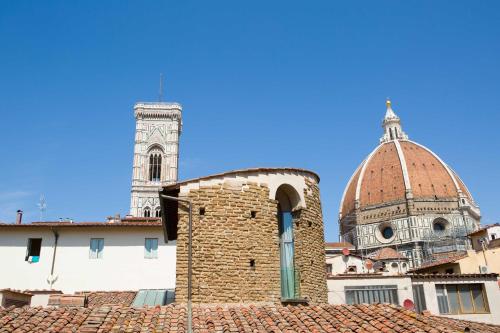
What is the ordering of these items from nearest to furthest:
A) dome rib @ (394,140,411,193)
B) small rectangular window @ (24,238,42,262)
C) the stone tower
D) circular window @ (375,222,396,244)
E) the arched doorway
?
the arched doorway, small rectangular window @ (24,238,42,262), circular window @ (375,222,396,244), the stone tower, dome rib @ (394,140,411,193)

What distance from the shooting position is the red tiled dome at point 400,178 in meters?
95.9

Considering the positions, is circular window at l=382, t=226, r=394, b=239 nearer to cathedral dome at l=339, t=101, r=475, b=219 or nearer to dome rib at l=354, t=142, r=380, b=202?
cathedral dome at l=339, t=101, r=475, b=219

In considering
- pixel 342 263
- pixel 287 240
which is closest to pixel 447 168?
pixel 342 263

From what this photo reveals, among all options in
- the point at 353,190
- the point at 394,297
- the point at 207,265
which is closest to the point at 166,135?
the point at 353,190

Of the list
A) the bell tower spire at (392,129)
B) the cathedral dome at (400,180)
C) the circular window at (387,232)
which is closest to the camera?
the circular window at (387,232)

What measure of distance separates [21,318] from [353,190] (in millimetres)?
96424

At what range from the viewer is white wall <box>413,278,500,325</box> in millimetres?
23688

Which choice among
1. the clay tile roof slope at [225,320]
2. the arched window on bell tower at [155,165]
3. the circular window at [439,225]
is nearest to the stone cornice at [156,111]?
the arched window on bell tower at [155,165]

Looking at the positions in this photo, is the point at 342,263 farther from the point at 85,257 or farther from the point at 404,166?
the point at 404,166

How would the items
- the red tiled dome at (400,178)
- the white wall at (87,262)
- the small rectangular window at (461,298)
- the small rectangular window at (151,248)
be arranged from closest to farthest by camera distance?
1. the small rectangular window at (461,298)
2. the white wall at (87,262)
3. the small rectangular window at (151,248)
4. the red tiled dome at (400,178)

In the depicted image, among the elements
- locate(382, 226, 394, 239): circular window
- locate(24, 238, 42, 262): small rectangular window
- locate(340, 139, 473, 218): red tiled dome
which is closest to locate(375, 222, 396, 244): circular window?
locate(382, 226, 394, 239): circular window

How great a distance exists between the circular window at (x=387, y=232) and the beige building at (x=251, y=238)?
78782 mm

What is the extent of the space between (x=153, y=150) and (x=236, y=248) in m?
86.5

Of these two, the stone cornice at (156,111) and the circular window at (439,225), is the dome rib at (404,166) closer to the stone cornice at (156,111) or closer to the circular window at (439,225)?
the circular window at (439,225)
